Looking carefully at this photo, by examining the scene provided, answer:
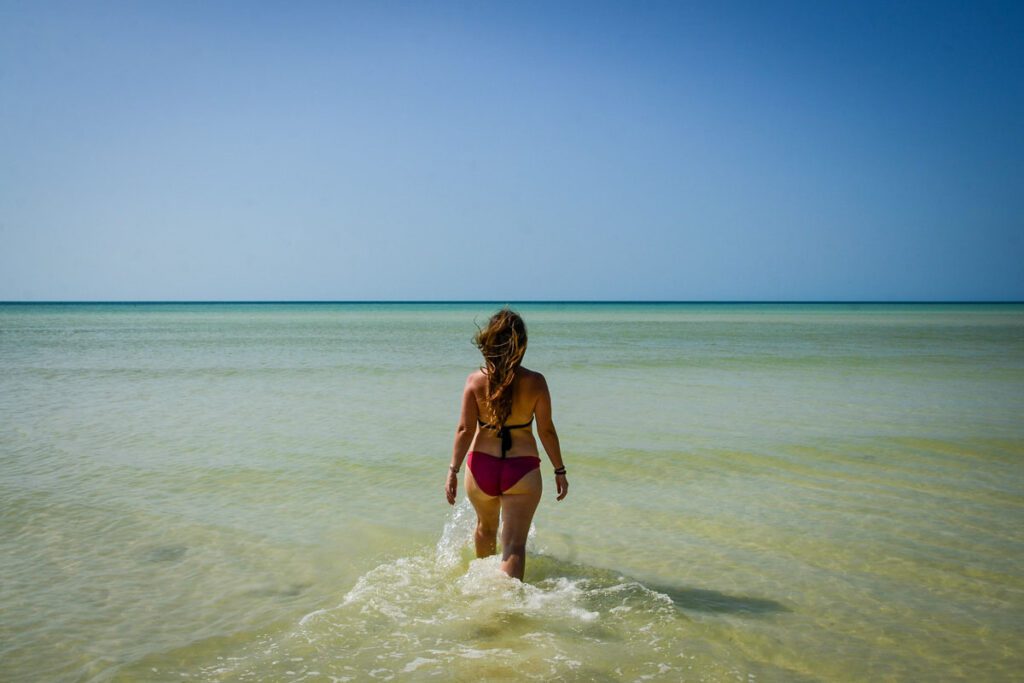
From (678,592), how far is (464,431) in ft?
6.39

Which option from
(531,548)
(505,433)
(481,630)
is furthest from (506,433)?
(531,548)

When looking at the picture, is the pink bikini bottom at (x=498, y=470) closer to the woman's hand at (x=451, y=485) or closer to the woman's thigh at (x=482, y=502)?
the woman's thigh at (x=482, y=502)

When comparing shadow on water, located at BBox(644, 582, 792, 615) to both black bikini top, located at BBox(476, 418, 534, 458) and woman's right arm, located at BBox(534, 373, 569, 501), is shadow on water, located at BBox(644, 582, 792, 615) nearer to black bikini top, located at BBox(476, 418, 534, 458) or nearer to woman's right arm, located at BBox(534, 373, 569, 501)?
woman's right arm, located at BBox(534, 373, 569, 501)

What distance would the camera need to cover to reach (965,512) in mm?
6410

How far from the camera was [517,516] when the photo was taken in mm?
4559

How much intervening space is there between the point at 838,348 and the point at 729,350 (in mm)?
4703

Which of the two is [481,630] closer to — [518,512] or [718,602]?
[518,512]

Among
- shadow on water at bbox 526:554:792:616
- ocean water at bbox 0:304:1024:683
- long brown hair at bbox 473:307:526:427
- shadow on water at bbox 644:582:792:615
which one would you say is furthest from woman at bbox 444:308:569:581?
shadow on water at bbox 644:582:792:615

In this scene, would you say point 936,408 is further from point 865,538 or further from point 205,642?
point 205,642

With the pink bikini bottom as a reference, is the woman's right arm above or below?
above

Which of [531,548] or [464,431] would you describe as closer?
[464,431]

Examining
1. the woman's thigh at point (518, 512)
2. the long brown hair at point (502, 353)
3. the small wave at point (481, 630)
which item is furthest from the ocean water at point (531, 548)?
the long brown hair at point (502, 353)

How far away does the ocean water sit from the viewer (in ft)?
12.9

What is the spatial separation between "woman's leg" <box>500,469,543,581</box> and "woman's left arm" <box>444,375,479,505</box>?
16.9 inches
